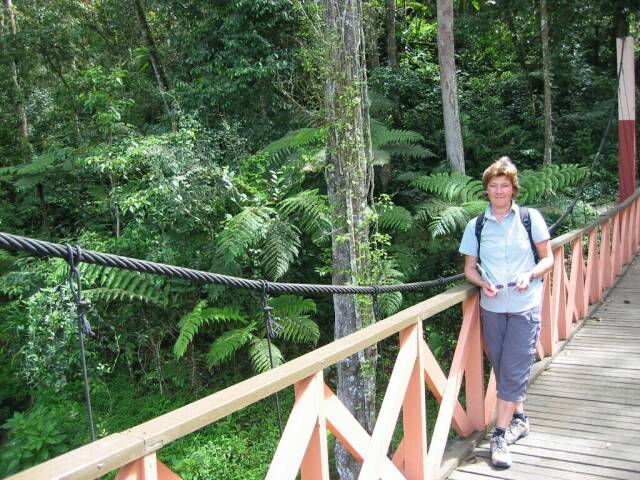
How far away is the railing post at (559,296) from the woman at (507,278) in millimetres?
1418

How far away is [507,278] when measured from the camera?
2.61m

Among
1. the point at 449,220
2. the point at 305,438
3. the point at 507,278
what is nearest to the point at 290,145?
the point at 449,220

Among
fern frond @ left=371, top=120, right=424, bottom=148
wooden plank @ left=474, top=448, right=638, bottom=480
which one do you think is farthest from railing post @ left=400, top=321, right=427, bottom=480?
fern frond @ left=371, top=120, right=424, bottom=148

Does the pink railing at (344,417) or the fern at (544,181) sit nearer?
the pink railing at (344,417)

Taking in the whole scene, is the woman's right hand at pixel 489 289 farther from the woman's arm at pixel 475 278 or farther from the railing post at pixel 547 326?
the railing post at pixel 547 326

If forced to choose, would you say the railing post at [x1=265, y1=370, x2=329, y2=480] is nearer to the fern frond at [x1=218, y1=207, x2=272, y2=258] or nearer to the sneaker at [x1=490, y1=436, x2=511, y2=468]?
the sneaker at [x1=490, y1=436, x2=511, y2=468]

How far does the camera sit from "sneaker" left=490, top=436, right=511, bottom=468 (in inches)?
102

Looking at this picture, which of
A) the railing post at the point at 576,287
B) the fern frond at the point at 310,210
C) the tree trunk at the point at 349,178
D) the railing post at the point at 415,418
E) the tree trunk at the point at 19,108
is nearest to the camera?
the railing post at the point at 415,418

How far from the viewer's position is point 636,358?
395 centimetres

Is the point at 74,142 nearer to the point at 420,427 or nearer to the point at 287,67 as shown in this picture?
the point at 287,67

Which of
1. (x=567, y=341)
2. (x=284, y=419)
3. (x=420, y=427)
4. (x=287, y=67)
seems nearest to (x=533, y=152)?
(x=287, y=67)

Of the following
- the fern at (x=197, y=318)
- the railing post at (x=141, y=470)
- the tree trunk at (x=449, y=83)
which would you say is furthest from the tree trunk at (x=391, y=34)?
the railing post at (x=141, y=470)

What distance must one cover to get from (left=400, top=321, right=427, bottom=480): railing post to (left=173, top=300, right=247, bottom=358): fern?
9.49 feet

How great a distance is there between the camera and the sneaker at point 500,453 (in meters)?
2.59
